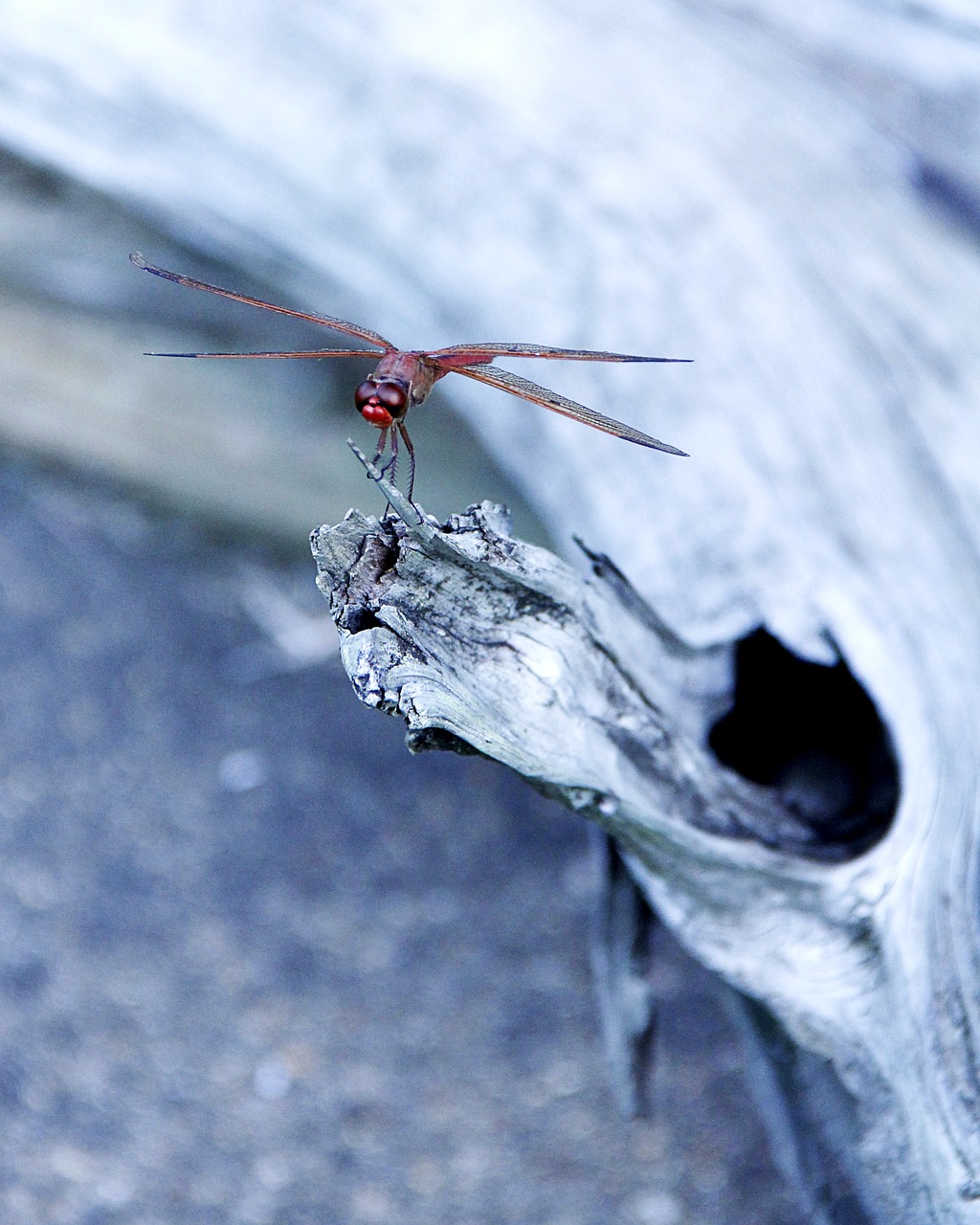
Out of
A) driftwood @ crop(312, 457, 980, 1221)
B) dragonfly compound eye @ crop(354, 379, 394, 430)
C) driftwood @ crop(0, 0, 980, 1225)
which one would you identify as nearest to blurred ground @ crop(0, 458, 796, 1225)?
driftwood @ crop(0, 0, 980, 1225)

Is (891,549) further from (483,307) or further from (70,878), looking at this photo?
(70,878)

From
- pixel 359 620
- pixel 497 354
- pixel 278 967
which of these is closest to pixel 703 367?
pixel 497 354

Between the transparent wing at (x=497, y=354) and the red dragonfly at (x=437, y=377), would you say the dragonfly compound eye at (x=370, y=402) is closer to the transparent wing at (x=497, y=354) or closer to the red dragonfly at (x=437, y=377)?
the red dragonfly at (x=437, y=377)

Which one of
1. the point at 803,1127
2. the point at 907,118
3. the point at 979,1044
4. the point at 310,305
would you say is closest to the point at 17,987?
the point at 310,305

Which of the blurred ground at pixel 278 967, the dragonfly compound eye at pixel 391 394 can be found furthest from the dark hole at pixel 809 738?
the blurred ground at pixel 278 967

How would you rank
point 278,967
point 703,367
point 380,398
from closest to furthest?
1. point 380,398
2. point 703,367
3. point 278,967

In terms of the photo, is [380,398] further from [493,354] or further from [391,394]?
[493,354]
